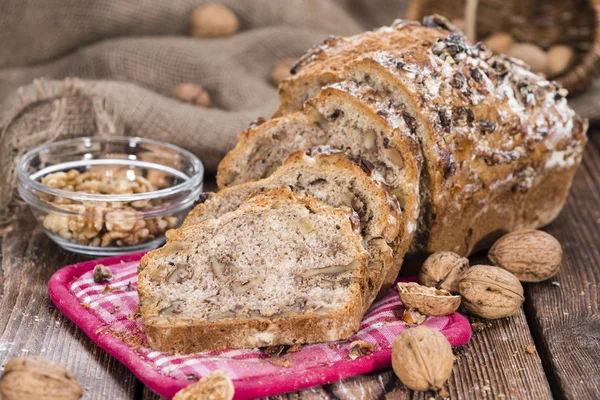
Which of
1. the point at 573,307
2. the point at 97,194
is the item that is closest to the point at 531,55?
the point at 573,307

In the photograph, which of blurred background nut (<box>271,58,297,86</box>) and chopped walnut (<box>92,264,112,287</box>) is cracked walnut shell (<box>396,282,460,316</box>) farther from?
blurred background nut (<box>271,58,297,86</box>)

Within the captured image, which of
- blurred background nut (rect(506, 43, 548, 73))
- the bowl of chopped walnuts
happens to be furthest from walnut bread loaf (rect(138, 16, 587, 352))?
blurred background nut (rect(506, 43, 548, 73))

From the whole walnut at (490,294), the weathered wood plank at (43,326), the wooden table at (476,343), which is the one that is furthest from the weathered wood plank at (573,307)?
the weathered wood plank at (43,326)

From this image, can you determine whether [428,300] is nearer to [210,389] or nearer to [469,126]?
[469,126]

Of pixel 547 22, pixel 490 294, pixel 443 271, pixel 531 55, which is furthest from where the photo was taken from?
pixel 547 22

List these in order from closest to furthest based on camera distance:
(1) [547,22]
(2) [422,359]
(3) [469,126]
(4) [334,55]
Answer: (2) [422,359], (3) [469,126], (4) [334,55], (1) [547,22]
